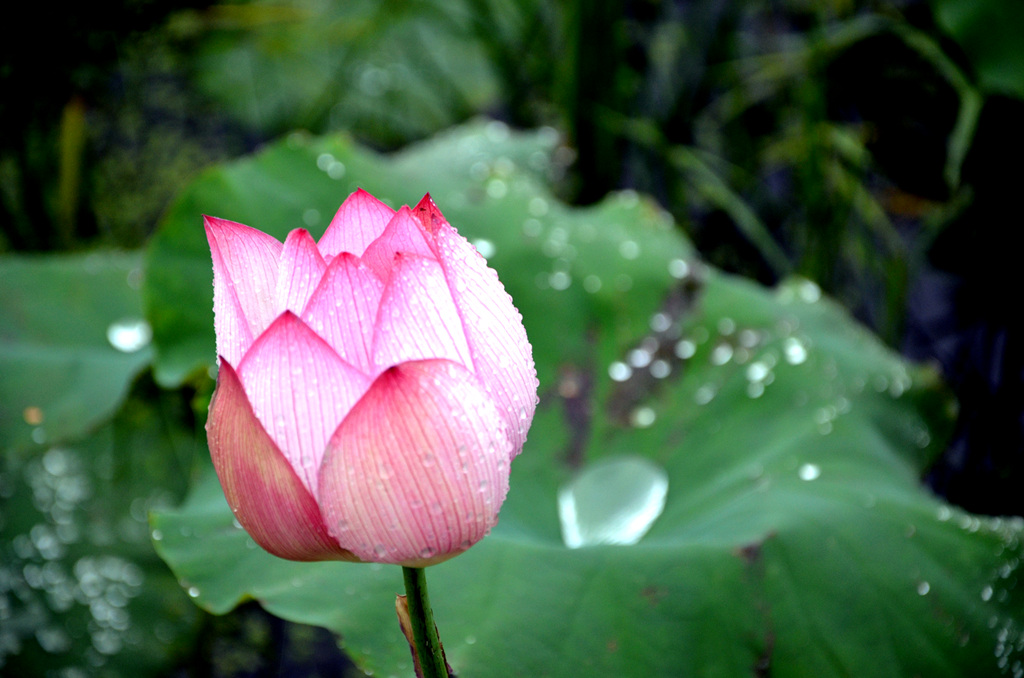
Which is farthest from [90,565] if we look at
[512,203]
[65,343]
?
[512,203]

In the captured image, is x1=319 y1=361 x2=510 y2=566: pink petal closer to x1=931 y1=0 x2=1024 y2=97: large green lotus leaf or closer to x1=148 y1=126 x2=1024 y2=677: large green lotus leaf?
x1=148 y1=126 x2=1024 y2=677: large green lotus leaf

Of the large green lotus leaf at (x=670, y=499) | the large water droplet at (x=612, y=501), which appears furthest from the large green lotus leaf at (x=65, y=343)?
the large water droplet at (x=612, y=501)

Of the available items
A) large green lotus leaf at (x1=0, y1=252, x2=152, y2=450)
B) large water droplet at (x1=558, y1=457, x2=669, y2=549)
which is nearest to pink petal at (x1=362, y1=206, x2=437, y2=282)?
large water droplet at (x1=558, y1=457, x2=669, y2=549)

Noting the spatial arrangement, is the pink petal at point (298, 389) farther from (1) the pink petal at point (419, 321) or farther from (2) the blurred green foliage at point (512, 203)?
(2) the blurred green foliage at point (512, 203)

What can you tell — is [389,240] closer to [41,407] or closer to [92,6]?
[41,407]

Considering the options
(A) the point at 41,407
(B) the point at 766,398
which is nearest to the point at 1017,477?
(B) the point at 766,398
